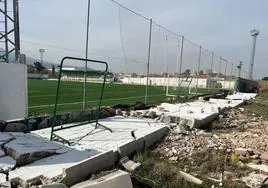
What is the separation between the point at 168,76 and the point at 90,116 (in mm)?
12523

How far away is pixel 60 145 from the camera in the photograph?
5.70m

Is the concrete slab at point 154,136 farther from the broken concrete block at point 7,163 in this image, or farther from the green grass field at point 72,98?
the broken concrete block at point 7,163

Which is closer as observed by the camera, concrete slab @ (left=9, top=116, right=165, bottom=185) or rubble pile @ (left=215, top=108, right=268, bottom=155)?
concrete slab @ (left=9, top=116, right=165, bottom=185)

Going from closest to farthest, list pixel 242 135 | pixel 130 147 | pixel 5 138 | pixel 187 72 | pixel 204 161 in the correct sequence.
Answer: pixel 5 138 < pixel 204 161 < pixel 130 147 < pixel 242 135 < pixel 187 72

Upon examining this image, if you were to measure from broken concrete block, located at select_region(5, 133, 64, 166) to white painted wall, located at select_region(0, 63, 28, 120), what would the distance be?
130 cm

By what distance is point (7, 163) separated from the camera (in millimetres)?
4570

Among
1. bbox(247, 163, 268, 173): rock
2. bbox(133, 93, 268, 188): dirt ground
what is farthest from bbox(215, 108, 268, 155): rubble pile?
bbox(247, 163, 268, 173): rock

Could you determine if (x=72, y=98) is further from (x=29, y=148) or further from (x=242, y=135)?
(x=29, y=148)

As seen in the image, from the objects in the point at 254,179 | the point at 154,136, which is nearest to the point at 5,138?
the point at 154,136

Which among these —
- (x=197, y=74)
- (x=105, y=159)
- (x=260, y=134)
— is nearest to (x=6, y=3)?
(x=105, y=159)

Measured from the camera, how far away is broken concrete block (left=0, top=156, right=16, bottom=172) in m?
4.37

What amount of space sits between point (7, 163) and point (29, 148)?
542mm

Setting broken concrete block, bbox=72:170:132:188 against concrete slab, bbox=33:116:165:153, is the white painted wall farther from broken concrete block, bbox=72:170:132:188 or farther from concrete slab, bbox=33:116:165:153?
broken concrete block, bbox=72:170:132:188

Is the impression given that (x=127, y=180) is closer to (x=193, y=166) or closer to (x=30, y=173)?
(x=30, y=173)
